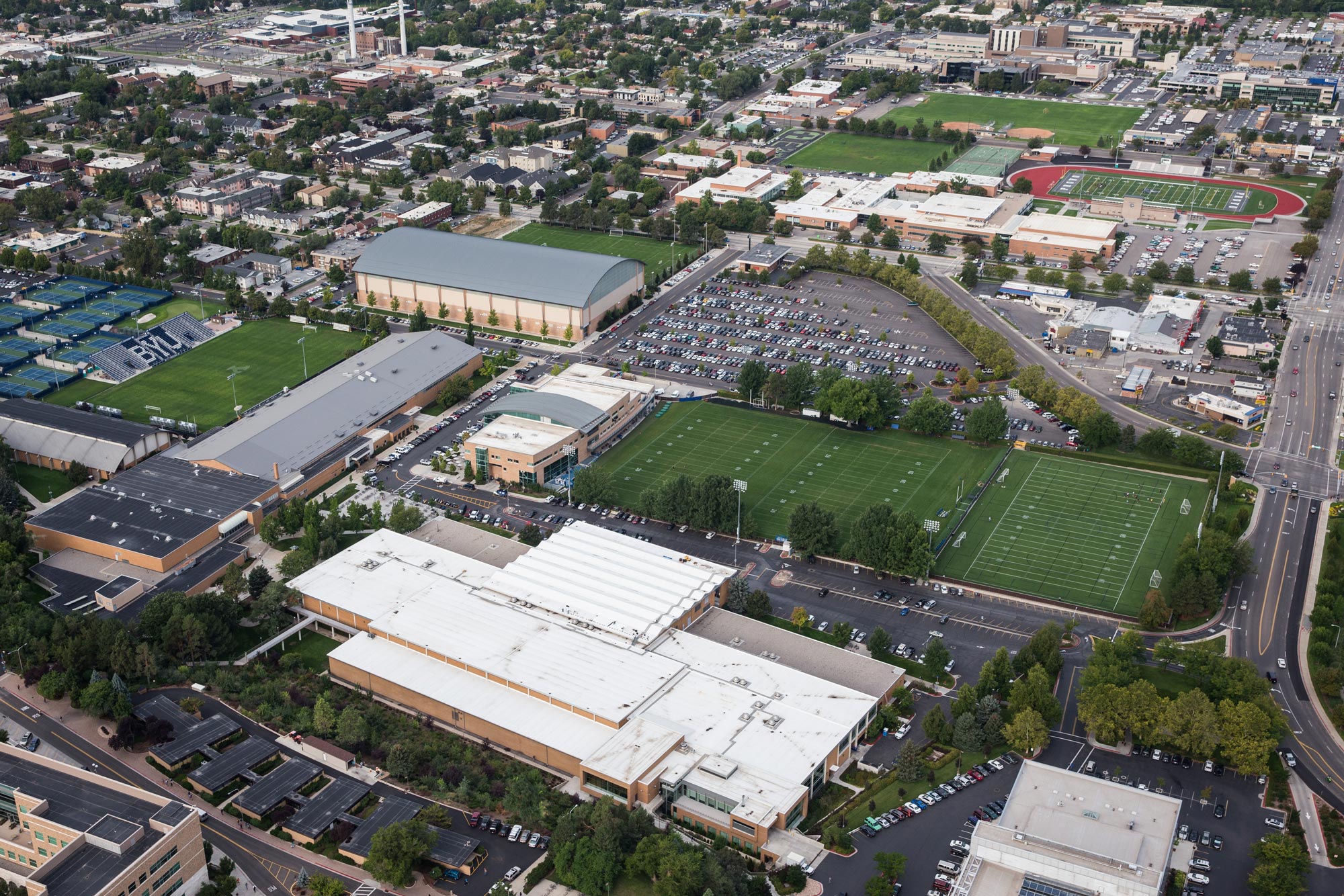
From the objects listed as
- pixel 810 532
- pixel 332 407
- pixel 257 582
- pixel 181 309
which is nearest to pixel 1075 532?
pixel 810 532

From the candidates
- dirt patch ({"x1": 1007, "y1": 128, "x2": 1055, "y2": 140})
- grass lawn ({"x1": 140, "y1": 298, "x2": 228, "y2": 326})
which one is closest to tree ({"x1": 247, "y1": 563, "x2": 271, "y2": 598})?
grass lawn ({"x1": 140, "y1": 298, "x2": 228, "y2": 326})

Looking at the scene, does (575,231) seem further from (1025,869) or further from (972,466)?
(1025,869)

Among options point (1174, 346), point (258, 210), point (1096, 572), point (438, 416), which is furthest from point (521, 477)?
point (258, 210)

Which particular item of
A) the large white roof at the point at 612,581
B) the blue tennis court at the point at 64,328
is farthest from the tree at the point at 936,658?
the blue tennis court at the point at 64,328

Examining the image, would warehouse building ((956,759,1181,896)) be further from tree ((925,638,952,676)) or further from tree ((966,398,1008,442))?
tree ((966,398,1008,442))

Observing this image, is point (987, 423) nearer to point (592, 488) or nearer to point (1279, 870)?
point (592, 488)

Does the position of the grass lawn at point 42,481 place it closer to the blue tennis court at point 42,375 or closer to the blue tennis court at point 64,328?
the blue tennis court at point 42,375
